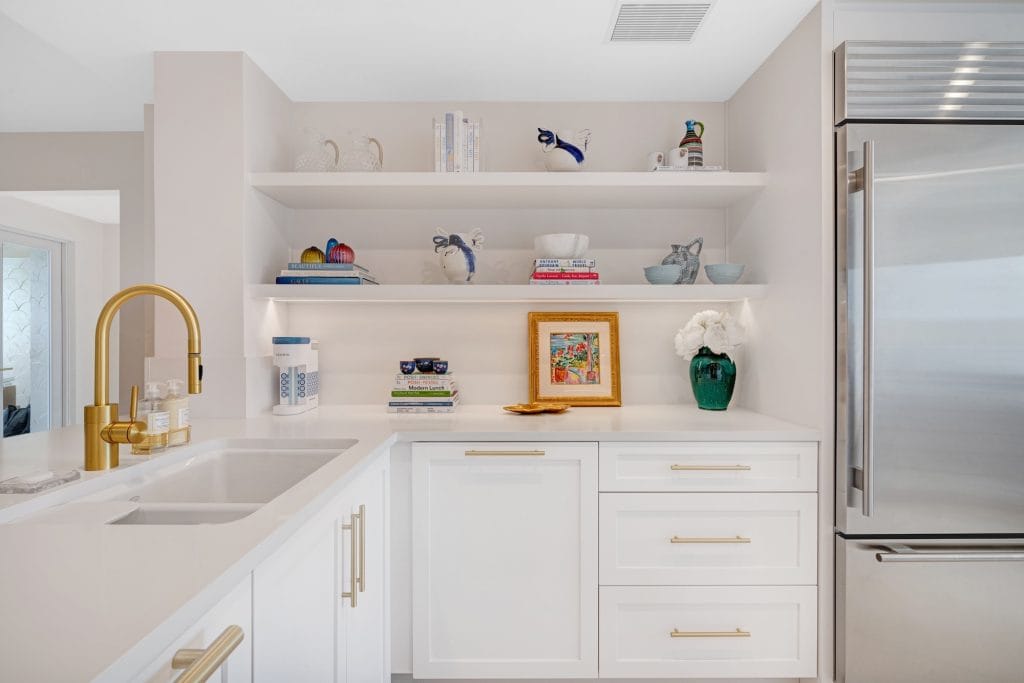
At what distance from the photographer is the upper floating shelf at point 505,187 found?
2.12 metres

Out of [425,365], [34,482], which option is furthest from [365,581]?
[425,365]

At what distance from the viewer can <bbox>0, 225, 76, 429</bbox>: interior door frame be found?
3.89 meters

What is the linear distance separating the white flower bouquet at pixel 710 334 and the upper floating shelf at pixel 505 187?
1.64ft

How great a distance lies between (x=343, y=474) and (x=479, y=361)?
51.1 inches

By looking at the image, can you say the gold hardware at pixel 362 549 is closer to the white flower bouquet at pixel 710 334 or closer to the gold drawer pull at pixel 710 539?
the gold drawer pull at pixel 710 539

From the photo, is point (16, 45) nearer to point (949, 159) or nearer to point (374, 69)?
point (374, 69)

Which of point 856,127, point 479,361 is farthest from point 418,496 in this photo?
point 856,127

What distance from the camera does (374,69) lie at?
220 cm

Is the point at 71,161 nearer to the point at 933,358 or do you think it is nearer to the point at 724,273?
the point at 724,273

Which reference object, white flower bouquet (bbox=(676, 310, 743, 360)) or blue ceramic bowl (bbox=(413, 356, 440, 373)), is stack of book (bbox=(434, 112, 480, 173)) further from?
white flower bouquet (bbox=(676, 310, 743, 360))

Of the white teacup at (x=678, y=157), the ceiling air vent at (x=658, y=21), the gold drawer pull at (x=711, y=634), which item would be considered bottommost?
the gold drawer pull at (x=711, y=634)

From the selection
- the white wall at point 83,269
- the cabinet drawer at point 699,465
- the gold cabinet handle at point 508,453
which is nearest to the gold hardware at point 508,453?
the gold cabinet handle at point 508,453

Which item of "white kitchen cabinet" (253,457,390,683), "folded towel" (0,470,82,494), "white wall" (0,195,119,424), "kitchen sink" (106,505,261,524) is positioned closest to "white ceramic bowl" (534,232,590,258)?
"white kitchen cabinet" (253,457,390,683)

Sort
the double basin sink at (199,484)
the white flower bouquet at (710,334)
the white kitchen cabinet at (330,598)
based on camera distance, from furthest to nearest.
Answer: the white flower bouquet at (710,334) < the double basin sink at (199,484) < the white kitchen cabinet at (330,598)
